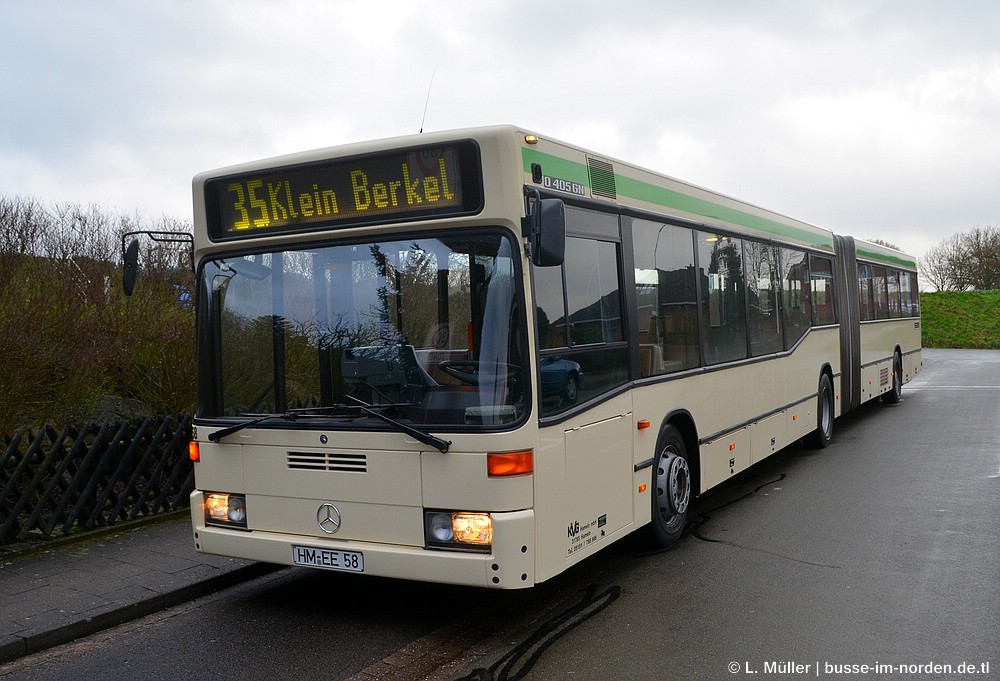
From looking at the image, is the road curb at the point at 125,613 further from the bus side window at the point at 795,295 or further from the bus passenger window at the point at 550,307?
the bus side window at the point at 795,295

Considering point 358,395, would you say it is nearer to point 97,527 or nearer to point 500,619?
point 500,619

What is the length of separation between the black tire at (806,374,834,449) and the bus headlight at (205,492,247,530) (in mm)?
8531

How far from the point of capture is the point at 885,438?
13.3 m

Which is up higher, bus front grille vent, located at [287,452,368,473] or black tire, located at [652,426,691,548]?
bus front grille vent, located at [287,452,368,473]

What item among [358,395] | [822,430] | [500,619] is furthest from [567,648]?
[822,430]

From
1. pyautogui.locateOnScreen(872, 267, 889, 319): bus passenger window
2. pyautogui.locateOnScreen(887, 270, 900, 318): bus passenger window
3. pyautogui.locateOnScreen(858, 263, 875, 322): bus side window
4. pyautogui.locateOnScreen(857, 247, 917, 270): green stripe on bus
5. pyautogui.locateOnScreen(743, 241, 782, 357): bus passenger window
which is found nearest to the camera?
pyautogui.locateOnScreen(743, 241, 782, 357): bus passenger window

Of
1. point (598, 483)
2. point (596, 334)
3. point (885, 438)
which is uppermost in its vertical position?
point (596, 334)

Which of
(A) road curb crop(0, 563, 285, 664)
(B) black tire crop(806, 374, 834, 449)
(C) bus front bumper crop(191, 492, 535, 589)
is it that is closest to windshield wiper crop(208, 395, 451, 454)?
(C) bus front bumper crop(191, 492, 535, 589)

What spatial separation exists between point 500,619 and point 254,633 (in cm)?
151

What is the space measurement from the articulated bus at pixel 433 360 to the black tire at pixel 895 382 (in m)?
12.5

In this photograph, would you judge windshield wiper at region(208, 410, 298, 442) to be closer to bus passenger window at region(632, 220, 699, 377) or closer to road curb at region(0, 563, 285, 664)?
road curb at region(0, 563, 285, 664)

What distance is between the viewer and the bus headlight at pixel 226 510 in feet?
19.1

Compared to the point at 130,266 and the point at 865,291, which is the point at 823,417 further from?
the point at 130,266

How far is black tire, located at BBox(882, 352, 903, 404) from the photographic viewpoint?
17906 mm
